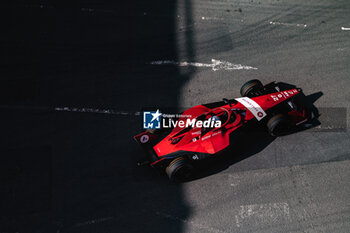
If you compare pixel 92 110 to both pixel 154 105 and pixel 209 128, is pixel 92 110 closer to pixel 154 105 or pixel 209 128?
pixel 154 105

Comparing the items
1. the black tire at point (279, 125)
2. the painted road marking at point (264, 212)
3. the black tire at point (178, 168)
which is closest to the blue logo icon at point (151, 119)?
the black tire at point (178, 168)

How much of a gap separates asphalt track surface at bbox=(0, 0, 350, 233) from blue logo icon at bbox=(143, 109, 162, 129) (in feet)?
0.85

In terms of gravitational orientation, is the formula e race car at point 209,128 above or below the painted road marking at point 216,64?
below

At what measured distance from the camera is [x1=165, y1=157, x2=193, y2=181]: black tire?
24.7 ft

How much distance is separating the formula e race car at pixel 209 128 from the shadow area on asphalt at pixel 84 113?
29.5 inches

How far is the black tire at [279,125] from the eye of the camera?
8195 mm

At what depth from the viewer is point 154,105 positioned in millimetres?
9344

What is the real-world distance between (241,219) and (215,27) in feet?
19.3

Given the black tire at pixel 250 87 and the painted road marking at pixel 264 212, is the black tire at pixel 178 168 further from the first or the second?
the black tire at pixel 250 87

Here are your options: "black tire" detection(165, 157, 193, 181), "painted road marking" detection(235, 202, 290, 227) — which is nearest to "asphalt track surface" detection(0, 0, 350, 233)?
"painted road marking" detection(235, 202, 290, 227)

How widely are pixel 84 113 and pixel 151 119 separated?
1.78 meters

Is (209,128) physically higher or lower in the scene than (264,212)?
higher

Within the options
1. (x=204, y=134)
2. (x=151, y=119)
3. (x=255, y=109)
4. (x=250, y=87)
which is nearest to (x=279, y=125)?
(x=255, y=109)

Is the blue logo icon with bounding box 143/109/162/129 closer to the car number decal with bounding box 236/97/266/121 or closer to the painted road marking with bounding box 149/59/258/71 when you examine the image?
the painted road marking with bounding box 149/59/258/71
